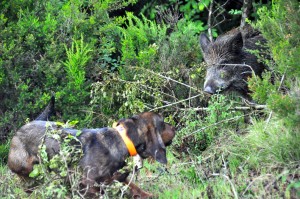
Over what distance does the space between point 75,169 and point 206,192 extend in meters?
1.44

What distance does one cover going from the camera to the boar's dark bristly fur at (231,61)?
10125 mm

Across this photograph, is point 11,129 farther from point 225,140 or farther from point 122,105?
point 225,140

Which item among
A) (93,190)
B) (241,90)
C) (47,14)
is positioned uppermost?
(47,14)

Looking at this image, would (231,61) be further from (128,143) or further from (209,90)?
(128,143)

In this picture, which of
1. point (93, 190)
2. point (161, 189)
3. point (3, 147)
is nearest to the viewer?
point (93, 190)

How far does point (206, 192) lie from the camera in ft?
23.4

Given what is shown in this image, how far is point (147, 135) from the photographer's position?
7195 millimetres

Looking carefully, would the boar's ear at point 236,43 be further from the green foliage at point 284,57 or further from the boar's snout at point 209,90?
the green foliage at point 284,57

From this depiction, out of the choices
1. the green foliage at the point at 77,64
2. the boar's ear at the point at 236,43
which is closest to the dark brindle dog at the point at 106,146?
the green foliage at the point at 77,64

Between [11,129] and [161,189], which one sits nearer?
[161,189]

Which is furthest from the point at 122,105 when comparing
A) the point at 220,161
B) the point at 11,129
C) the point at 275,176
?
the point at 275,176

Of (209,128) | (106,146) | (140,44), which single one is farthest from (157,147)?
(140,44)

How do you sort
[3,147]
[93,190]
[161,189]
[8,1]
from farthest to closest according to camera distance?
[8,1] → [3,147] → [161,189] → [93,190]

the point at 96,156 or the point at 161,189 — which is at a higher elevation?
the point at 96,156
